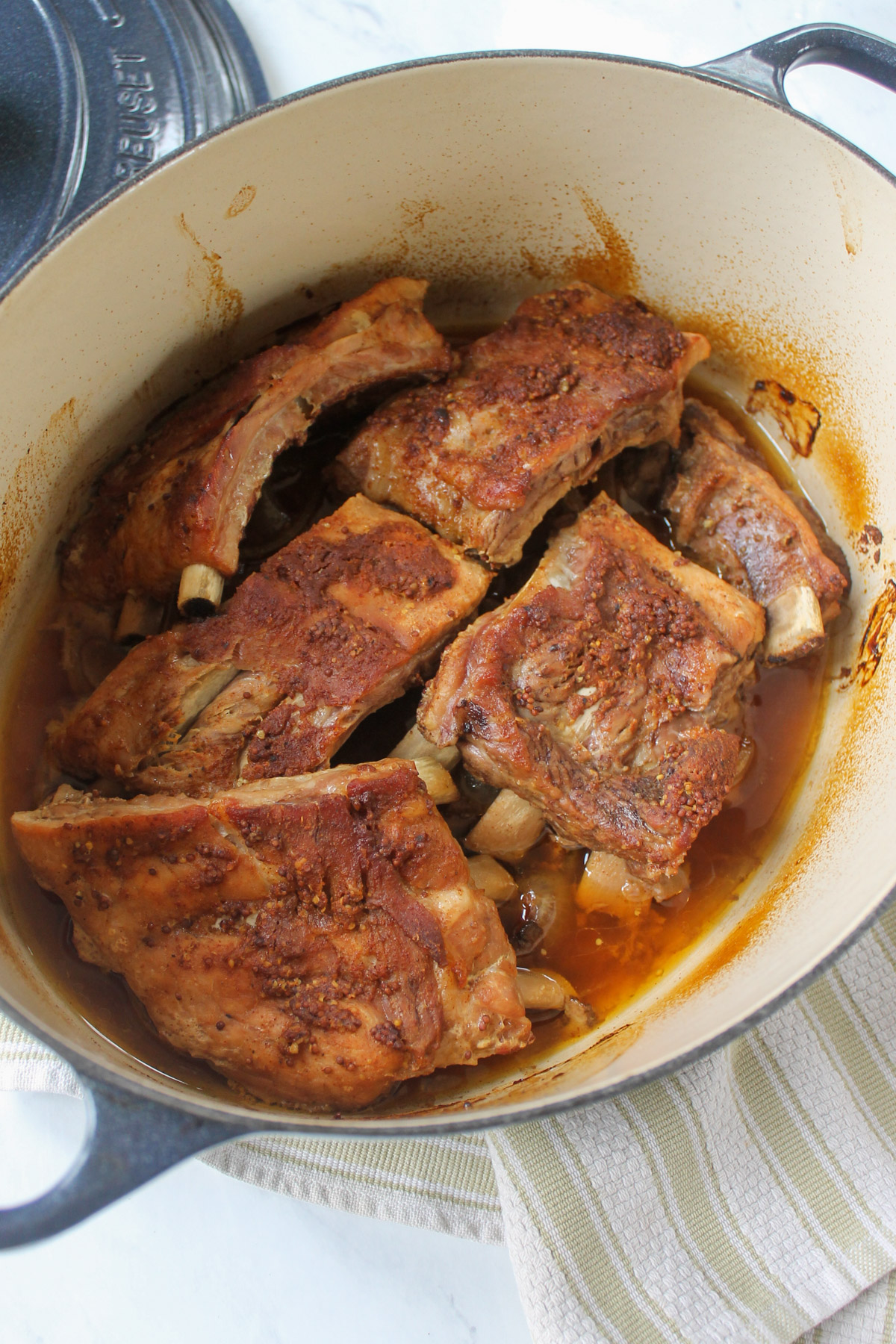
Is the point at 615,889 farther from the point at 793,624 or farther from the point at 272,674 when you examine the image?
the point at 272,674

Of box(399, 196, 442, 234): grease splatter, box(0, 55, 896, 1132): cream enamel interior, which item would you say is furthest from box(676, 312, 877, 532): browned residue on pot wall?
box(399, 196, 442, 234): grease splatter

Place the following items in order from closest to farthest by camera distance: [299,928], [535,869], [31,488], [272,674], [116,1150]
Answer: [116,1150] → [299,928] → [272,674] → [31,488] → [535,869]

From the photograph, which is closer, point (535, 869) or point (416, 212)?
point (535, 869)

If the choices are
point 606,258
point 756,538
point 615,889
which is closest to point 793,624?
point 756,538

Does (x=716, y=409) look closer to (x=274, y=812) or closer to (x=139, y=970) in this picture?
(x=274, y=812)

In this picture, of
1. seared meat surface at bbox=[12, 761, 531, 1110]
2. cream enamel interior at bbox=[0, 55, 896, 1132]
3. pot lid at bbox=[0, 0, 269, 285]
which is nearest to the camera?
seared meat surface at bbox=[12, 761, 531, 1110]

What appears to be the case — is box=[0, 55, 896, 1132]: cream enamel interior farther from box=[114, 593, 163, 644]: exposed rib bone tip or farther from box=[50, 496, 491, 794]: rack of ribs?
box=[50, 496, 491, 794]: rack of ribs
